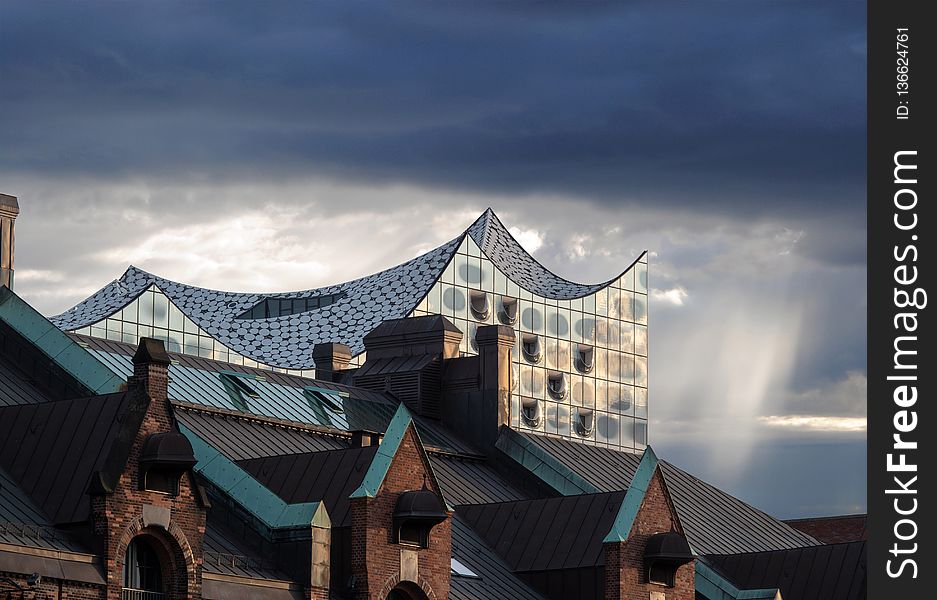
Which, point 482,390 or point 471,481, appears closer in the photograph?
point 471,481

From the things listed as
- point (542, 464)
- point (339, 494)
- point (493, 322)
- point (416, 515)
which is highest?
point (493, 322)

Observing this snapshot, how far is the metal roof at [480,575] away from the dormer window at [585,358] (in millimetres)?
113677

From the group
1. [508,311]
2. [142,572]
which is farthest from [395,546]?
[508,311]

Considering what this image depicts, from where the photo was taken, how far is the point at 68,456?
170 ft

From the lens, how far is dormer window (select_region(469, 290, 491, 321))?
576 feet

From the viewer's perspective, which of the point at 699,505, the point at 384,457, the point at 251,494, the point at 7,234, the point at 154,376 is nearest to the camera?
the point at 154,376

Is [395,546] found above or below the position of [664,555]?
below

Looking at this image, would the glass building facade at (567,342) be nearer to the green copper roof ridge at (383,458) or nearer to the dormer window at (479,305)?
the dormer window at (479,305)

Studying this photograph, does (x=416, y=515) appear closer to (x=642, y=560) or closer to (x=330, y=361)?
(x=642, y=560)

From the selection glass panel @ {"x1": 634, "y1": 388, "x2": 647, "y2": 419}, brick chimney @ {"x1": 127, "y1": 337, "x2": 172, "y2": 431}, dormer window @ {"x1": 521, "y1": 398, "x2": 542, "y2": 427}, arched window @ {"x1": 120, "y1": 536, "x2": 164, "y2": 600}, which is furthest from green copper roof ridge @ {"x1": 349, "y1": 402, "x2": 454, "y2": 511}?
glass panel @ {"x1": 634, "y1": 388, "x2": 647, "y2": 419}

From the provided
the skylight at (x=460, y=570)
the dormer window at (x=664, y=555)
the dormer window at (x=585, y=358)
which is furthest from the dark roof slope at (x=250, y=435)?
the dormer window at (x=585, y=358)

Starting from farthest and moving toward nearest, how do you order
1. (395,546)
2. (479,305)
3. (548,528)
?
(479,305) < (548,528) < (395,546)

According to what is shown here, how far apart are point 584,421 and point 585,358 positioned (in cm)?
689

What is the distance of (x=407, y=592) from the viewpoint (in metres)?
57.1
